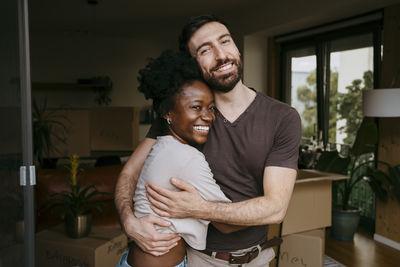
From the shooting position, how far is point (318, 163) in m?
4.23

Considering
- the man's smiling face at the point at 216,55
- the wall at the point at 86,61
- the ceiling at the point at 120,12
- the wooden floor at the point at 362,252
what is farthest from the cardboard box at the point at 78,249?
the wall at the point at 86,61

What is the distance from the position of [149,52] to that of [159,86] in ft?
21.8

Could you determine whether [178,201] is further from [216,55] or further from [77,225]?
[77,225]

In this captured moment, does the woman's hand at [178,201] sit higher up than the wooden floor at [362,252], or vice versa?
the woman's hand at [178,201]

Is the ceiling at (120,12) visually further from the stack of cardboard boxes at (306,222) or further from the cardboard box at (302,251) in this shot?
the cardboard box at (302,251)

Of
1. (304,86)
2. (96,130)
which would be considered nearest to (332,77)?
(304,86)

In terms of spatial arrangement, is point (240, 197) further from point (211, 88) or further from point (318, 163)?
point (318, 163)

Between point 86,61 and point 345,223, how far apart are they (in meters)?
5.25

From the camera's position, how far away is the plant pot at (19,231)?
1.89m

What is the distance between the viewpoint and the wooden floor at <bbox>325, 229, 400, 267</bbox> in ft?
11.5

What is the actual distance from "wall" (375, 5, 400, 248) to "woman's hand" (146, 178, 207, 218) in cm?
Result: 334

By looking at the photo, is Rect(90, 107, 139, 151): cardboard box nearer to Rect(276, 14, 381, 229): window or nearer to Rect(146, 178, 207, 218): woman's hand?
Rect(276, 14, 381, 229): window

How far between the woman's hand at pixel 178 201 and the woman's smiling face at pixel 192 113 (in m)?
0.14

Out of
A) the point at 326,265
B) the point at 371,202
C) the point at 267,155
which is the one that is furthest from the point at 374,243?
the point at 267,155
